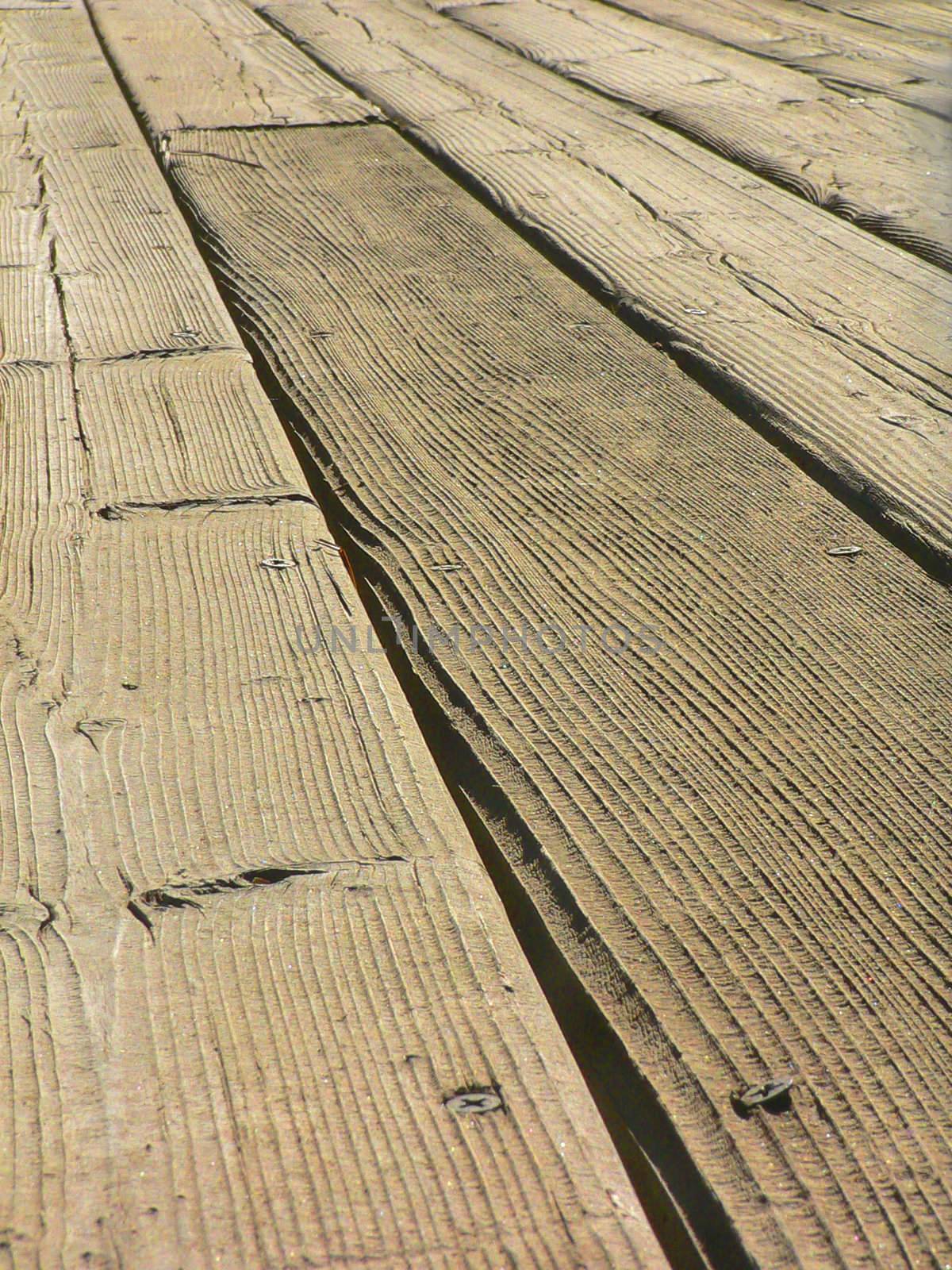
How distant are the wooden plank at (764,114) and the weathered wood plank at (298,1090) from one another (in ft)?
4.58

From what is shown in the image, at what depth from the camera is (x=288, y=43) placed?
3.10m

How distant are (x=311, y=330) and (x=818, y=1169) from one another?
1184mm

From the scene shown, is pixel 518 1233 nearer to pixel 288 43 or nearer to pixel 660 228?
pixel 660 228

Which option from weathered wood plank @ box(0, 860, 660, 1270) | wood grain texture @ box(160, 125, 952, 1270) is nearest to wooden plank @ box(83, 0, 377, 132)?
wood grain texture @ box(160, 125, 952, 1270)

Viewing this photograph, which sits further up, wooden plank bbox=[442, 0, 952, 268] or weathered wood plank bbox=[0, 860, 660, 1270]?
wooden plank bbox=[442, 0, 952, 268]

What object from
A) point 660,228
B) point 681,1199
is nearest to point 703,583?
point 681,1199

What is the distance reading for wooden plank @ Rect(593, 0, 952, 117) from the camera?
2.68 m

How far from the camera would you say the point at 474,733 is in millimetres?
923

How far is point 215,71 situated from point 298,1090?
8.64ft

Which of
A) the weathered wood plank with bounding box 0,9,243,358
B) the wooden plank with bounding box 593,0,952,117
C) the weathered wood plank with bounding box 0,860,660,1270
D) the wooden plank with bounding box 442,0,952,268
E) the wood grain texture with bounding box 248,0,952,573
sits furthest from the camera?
the wooden plank with bounding box 593,0,952,117

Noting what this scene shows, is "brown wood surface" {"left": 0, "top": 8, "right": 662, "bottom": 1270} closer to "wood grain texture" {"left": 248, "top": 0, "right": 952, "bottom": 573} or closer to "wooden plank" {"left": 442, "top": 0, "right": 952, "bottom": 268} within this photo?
"wood grain texture" {"left": 248, "top": 0, "right": 952, "bottom": 573}

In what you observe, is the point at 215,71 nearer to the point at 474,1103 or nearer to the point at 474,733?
the point at 474,733

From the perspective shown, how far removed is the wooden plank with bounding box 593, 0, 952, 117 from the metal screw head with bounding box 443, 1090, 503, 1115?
2.32 meters

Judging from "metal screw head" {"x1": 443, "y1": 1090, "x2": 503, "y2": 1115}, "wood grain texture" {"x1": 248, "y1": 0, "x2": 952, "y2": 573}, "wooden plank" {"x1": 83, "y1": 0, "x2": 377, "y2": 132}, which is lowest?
"metal screw head" {"x1": 443, "y1": 1090, "x2": 503, "y2": 1115}
